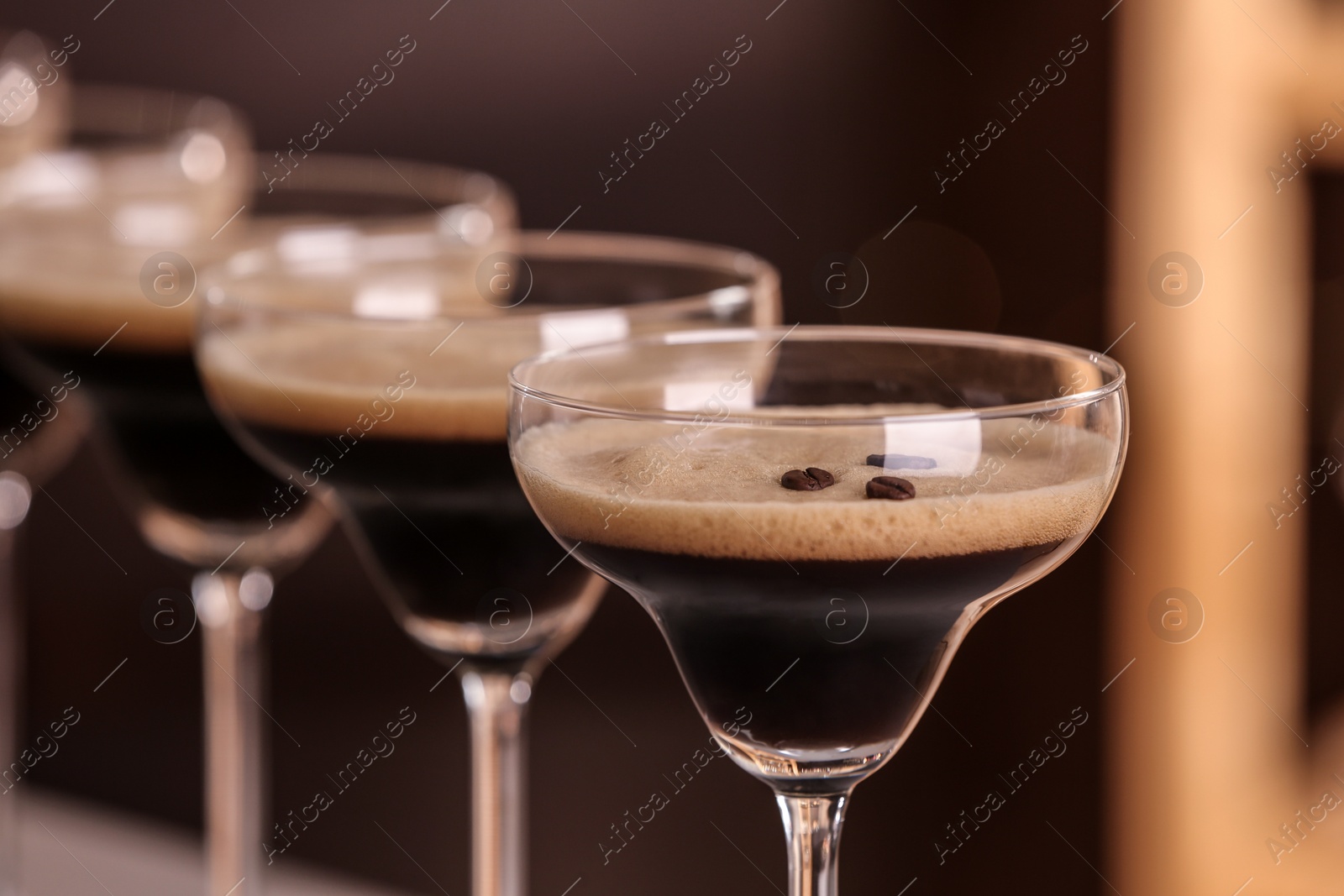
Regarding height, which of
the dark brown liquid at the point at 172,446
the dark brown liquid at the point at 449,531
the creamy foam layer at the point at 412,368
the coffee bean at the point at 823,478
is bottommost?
the coffee bean at the point at 823,478

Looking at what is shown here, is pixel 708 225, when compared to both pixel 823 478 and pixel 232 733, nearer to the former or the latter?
pixel 232 733

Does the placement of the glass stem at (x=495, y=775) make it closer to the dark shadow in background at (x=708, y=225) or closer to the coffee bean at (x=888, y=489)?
the coffee bean at (x=888, y=489)

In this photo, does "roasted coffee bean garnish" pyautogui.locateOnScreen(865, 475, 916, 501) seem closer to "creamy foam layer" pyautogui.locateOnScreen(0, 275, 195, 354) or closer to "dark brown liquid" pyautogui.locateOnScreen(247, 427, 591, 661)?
"dark brown liquid" pyautogui.locateOnScreen(247, 427, 591, 661)

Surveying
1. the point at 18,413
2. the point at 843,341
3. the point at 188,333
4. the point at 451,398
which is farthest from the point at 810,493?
the point at 18,413

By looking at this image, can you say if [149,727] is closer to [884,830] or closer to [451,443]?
[884,830]

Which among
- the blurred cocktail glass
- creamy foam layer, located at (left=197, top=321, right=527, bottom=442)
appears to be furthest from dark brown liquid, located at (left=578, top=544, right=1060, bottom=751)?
the blurred cocktail glass

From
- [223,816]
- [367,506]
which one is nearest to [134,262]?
[367,506]

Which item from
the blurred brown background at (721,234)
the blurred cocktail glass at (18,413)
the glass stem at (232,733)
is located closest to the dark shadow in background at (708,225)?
the blurred brown background at (721,234)
